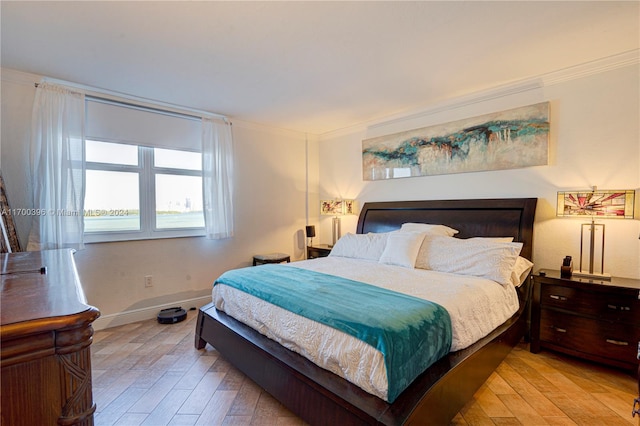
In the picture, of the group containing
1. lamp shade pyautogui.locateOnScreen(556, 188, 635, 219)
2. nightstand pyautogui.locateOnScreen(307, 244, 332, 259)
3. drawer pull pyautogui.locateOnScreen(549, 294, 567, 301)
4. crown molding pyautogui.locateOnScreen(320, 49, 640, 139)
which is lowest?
drawer pull pyautogui.locateOnScreen(549, 294, 567, 301)

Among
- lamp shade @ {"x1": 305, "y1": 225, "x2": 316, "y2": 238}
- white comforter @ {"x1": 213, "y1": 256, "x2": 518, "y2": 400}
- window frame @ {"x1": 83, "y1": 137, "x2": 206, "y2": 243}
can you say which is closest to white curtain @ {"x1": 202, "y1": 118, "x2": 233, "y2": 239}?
window frame @ {"x1": 83, "y1": 137, "x2": 206, "y2": 243}

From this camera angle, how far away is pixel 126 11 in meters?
1.93

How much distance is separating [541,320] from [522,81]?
227 centimetres

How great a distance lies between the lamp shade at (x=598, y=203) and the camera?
234 centimetres

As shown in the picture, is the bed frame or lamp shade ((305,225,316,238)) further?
lamp shade ((305,225,316,238))

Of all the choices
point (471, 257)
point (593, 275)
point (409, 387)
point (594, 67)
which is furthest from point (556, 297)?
point (594, 67)

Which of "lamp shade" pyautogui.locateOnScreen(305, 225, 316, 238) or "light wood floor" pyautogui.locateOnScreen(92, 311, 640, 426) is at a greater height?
"lamp shade" pyautogui.locateOnScreen(305, 225, 316, 238)

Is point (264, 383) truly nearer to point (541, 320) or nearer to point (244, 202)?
point (541, 320)

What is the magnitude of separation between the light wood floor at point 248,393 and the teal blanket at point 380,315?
2.13 ft

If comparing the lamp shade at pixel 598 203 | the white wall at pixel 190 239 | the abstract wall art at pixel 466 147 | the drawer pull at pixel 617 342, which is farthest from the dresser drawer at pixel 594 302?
the white wall at pixel 190 239

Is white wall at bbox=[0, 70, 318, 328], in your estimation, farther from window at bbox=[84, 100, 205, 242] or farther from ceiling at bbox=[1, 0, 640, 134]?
ceiling at bbox=[1, 0, 640, 134]

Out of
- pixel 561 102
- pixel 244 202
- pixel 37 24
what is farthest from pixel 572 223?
pixel 37 24

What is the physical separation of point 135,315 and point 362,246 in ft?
8.88

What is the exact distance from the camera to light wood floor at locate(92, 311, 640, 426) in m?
1.82
